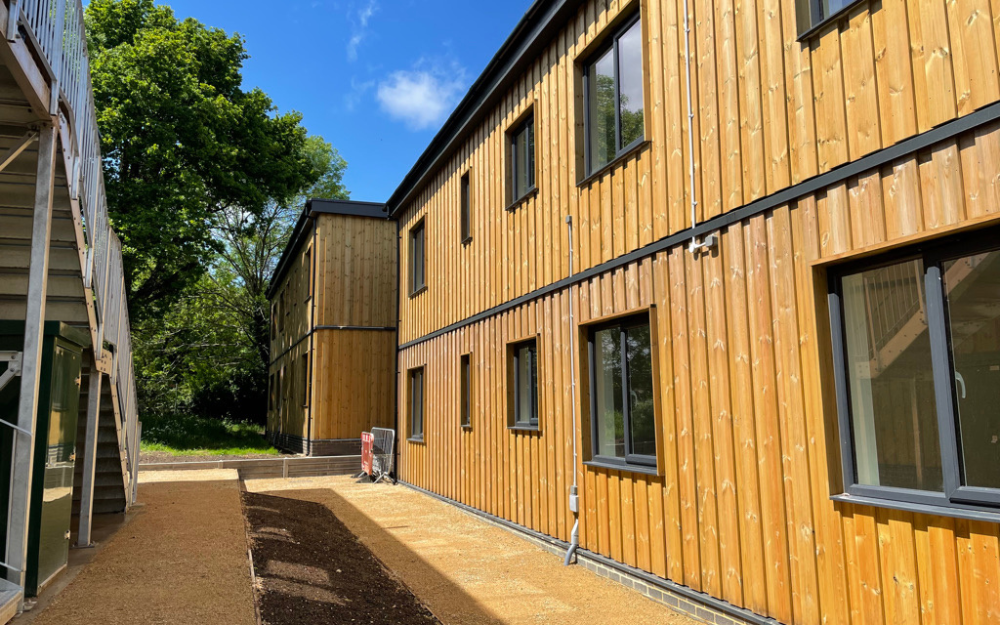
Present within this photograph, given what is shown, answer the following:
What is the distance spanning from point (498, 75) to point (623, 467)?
6094 millimetres

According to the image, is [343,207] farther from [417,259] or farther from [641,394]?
[641,394]

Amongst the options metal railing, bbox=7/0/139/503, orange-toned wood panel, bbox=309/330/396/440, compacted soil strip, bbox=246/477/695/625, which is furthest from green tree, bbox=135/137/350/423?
metal railing, bbox=7/0/139/503

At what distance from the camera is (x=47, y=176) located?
4.84 m

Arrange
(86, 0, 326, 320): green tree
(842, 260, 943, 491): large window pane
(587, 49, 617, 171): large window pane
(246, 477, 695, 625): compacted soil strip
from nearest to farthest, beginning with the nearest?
(842, 260, 943, 491): large window pane < (246, 477, 695, 625): compacted soil strip < (587, 49, 617, 171): large window pane < (86, 0, 326, 320): green tree

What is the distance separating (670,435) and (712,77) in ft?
9.90

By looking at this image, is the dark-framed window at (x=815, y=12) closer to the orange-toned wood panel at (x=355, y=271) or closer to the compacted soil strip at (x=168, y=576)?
the compacted soil strip at (x=168, y=576)

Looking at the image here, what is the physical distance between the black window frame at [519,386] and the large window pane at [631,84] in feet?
9.65

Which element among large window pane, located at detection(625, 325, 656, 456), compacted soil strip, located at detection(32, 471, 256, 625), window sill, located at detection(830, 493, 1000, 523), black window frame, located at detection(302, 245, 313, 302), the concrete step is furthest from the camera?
black window frame, located at detection(302, 245, 313, 302)

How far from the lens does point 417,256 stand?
A: 14.8 m

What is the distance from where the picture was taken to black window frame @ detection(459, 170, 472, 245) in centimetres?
1144

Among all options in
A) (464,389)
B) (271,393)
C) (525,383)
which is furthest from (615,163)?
(271,393)

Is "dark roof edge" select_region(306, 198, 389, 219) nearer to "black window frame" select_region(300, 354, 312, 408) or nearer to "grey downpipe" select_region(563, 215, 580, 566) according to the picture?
"black window frame" select_region(300, 354, 312, 408)

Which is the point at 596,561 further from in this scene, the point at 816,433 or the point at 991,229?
the point at 991,229

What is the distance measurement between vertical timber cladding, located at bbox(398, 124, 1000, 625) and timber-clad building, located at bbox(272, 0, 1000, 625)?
0.02 m
